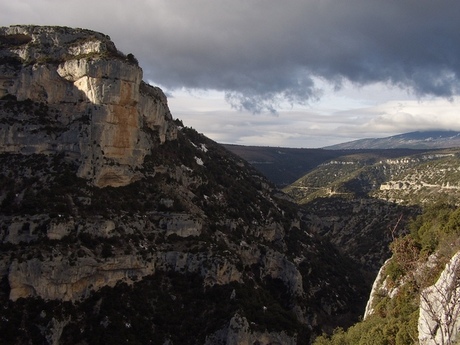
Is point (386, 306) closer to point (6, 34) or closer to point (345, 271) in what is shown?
point (345, 271)

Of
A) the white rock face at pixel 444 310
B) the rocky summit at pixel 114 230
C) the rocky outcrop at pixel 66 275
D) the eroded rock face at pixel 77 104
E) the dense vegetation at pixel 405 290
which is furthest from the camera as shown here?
the eroded rock face at pixel 77 104

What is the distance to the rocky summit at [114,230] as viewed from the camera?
174 ft

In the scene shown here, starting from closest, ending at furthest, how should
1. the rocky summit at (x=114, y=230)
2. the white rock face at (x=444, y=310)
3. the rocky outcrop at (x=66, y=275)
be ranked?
1. the white rock face at (x=444, y=310)
2. the rocky outcrop at (x=66, y=275)
3. the rocky summit at (x=114, y=230)

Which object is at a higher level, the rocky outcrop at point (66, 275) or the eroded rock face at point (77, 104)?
the eroded rock face at point (77, 104)

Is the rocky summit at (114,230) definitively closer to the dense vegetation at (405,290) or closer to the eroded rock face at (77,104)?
the eroded rock face at (77,104)

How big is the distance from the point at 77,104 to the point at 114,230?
22.1 m

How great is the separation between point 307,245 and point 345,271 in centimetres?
1026

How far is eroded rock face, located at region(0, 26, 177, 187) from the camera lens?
2601 inches

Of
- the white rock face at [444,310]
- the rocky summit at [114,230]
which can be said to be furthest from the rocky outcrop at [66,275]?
the white rock face at [444,310]

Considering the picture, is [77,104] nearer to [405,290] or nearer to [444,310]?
[405,290]

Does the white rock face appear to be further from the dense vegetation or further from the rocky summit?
the rocky summit

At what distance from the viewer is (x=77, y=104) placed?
2731 inches

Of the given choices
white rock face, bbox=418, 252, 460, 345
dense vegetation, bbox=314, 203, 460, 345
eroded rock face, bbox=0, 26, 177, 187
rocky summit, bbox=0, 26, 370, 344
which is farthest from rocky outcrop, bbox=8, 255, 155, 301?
white rock face, bbox=418, 252, 460, 345

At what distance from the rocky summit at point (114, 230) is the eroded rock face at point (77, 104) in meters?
0.19
